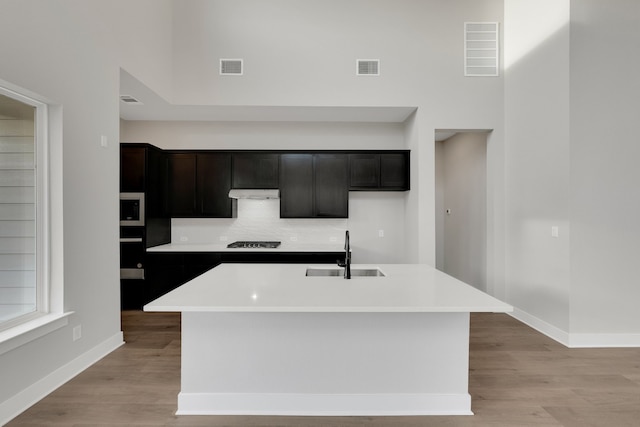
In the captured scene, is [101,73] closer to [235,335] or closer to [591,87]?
[235,335]

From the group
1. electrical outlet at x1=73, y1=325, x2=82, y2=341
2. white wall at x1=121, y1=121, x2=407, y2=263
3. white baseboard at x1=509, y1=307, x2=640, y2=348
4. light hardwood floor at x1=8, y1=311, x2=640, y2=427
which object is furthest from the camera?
white wall at x1=121, y1=121, x2=407, y2=263

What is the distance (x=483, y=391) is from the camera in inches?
98.3

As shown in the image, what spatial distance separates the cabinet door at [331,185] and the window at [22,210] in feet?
10.5

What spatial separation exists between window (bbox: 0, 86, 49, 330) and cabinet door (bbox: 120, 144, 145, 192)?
183cm

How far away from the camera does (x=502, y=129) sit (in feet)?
14.7

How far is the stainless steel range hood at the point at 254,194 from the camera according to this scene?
4.81 metres

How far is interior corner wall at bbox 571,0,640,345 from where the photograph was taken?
329 cm

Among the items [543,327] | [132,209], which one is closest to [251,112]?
[132,209]

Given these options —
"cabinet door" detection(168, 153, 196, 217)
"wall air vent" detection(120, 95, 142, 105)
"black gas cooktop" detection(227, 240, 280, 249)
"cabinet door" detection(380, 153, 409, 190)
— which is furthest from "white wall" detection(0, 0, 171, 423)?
"cabinet door" detection(380, 153, 409, 190)

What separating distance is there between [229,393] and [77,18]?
10.6 feet

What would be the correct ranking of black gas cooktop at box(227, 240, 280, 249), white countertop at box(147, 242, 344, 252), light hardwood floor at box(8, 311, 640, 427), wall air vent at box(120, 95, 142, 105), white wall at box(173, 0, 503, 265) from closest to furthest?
light hardwood floor at box(8, 311, 640, 427) → wall air vent at box(120, 95, 142, 105) → white wall at box(173, 0, 503, 265) → white countertop at box(147, 242, 344, 252) → black gas cooktop at box(227, 240, 280, 249)

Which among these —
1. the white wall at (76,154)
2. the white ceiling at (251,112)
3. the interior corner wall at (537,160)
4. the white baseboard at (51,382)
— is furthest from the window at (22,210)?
the interior corner wall at (537,160)

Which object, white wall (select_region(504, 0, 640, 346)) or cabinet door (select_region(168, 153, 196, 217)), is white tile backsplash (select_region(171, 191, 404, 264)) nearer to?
cabinet door (select_region(168, 153, 196, 217))

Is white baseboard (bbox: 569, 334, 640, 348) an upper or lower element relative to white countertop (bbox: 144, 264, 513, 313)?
lower
